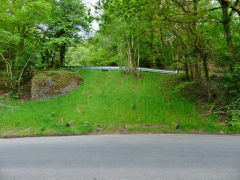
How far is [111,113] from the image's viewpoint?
878 centimetres

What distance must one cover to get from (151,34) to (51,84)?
974cm

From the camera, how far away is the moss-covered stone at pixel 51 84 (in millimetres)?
11290

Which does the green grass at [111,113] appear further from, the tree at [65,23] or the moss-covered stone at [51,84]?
the tree at [65,23]

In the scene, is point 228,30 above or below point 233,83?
above

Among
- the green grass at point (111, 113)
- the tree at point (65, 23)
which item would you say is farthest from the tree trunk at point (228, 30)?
the tree at point (65, 23)

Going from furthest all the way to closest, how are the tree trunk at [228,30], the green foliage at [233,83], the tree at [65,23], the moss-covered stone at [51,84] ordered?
the tree at [65,23], the moss-covered stone at [51,84], the tree trunk at [228,30], the green foliage at [233,83]

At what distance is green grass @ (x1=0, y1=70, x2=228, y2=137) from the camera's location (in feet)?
23.9

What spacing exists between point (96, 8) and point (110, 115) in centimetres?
586

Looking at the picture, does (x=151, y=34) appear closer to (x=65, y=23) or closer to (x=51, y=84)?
(x=65, y=23)

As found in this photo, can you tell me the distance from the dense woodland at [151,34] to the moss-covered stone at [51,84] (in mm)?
2269

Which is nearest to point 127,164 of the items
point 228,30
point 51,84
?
point 228,30

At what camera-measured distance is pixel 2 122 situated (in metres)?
8.16

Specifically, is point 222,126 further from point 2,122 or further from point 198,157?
point 2,122

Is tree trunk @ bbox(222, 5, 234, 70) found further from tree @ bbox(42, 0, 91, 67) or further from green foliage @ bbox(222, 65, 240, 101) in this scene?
tree @ bbox(42, 0, 91, 67)
